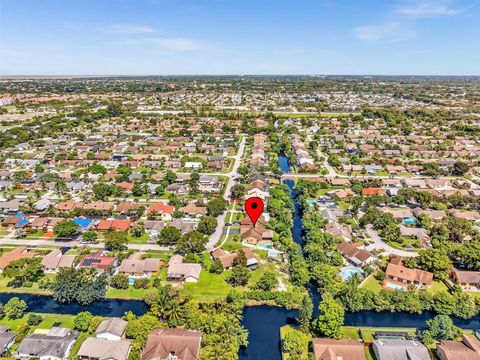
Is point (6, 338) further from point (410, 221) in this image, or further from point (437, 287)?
point (410, 221)

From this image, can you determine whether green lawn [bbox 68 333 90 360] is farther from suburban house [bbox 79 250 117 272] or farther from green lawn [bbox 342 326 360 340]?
green lawn [bbox 342 326 360 340]

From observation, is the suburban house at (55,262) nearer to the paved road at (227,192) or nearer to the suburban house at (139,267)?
the suburban house at (139,267)

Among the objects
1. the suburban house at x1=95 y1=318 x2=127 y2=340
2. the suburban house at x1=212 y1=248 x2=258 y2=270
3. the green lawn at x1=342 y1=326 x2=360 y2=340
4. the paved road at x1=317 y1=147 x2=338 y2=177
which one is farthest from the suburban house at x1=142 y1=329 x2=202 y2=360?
the paved road at x1=317 y1=147 x2=338 y2=177

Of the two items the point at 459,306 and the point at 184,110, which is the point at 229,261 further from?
the point at 184,110

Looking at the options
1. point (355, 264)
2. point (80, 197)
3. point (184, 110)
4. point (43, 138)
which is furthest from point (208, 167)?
point (184, 110)

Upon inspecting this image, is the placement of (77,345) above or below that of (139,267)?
below

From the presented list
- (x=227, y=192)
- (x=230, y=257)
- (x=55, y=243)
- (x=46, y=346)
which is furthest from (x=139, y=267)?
(x=227, y=192)

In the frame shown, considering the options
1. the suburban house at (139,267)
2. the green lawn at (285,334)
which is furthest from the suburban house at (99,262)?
the green lawn at (285,334)
